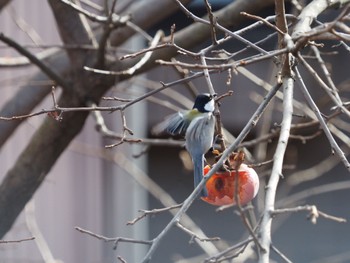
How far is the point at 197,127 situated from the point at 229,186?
0.27m

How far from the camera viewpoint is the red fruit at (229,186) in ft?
6.73

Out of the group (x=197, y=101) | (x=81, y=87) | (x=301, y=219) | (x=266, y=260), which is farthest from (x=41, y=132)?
(x=301, y=219)

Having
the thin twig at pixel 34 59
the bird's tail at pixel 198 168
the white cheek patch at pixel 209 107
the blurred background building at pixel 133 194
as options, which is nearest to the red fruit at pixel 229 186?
the bird's tail at pixel 198 168

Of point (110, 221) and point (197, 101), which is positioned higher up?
point (110, 221)

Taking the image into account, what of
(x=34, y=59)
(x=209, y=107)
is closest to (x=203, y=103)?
(x=209, y=107)

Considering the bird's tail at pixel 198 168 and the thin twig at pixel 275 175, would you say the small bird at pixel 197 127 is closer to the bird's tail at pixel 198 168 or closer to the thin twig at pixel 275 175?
the bird's tail at pixel 198 168

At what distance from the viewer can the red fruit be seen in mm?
2051

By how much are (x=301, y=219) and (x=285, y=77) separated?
12.2 feet

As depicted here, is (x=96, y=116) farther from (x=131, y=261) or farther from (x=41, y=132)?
(x=131, y=261)

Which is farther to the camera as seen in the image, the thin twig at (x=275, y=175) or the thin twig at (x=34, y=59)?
the thin twig at (x=34, y=59)

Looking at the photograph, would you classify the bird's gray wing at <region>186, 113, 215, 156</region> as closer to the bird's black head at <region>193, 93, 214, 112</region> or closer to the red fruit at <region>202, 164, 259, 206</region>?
the bird's black head at <region>193, 93, 214, 112</region>

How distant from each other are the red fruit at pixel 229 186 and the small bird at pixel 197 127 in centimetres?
13

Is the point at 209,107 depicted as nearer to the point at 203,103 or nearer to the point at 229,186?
the point at 203,103

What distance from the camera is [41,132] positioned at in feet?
10.2
